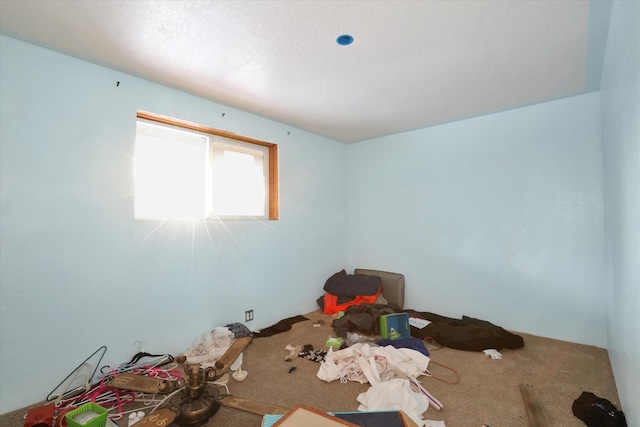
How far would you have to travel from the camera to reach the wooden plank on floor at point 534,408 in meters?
1.69

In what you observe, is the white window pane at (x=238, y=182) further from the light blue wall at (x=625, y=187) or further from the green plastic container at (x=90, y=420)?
the light blue wall at (x=625, y=187)

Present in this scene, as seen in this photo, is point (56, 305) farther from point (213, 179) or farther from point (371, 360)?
point (371, 360)

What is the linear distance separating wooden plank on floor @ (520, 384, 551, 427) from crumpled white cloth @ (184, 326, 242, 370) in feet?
6.48

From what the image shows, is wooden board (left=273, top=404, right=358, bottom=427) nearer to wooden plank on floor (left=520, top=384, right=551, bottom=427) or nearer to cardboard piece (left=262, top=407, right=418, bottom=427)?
cardboard piece (left=262, top=407, right=418, bottom=427)

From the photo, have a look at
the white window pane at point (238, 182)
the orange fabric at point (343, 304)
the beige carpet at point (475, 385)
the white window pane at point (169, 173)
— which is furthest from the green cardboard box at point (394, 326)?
the white window pane at point (169, 173)

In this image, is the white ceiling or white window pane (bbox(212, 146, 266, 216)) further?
white window pane (bbox(212, 146, 266, 216))

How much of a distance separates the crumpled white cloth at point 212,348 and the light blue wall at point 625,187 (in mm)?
2433

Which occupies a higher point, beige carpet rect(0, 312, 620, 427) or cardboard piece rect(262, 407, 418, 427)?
cardboard piece rect(262, 407, 418, 427)

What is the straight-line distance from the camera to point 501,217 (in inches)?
124

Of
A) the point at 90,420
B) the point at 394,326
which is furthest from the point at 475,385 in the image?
the point at 90,420

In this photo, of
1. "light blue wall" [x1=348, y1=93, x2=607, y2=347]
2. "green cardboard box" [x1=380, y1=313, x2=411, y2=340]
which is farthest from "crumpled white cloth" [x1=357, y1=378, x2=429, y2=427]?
"light blue wall" [x1=348, y1=93, x2=607, y2=347]

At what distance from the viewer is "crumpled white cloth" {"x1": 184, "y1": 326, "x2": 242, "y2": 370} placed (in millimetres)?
2419

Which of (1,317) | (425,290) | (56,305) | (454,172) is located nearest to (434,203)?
(454,172)

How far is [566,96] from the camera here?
109 inches
